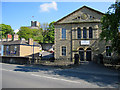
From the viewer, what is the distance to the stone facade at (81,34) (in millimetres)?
22078

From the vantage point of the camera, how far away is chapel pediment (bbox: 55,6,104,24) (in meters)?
22.2

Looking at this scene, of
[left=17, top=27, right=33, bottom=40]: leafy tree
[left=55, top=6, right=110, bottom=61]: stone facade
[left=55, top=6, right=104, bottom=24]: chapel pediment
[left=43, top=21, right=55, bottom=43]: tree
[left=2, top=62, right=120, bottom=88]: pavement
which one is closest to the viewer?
[left=2, top=62, right=120, bottom=88]: pavement

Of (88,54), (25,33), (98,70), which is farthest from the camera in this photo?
(25,33)

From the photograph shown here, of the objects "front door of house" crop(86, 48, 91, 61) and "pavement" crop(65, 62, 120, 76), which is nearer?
"pavement" crop(65, 62, 120, 76)

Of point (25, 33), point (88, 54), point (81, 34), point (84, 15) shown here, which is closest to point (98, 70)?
point (88, 54)

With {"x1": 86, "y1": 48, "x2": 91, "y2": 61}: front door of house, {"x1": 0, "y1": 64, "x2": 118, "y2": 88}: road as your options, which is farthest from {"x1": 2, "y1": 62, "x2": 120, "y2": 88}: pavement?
{"x1": 86, "y1": 48, "x2": 91, "y2": 61}: front door of house

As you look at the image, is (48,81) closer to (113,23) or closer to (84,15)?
(113,23)

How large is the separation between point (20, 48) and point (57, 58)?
15790 mm

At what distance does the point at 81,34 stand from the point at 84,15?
13.1 ft

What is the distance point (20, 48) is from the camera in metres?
33.9

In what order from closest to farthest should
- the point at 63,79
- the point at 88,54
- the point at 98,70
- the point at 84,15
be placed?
the point at 63,79, the point at 98,70, the point at 88,54, the point at 84,15

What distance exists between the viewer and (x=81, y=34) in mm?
22969

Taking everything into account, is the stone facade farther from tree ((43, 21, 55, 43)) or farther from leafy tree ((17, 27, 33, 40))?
leafy tree ((17, 27, 33, 40))

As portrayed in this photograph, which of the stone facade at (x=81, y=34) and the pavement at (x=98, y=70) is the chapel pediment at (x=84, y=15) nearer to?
the stone facade at (x=81, y=34)
